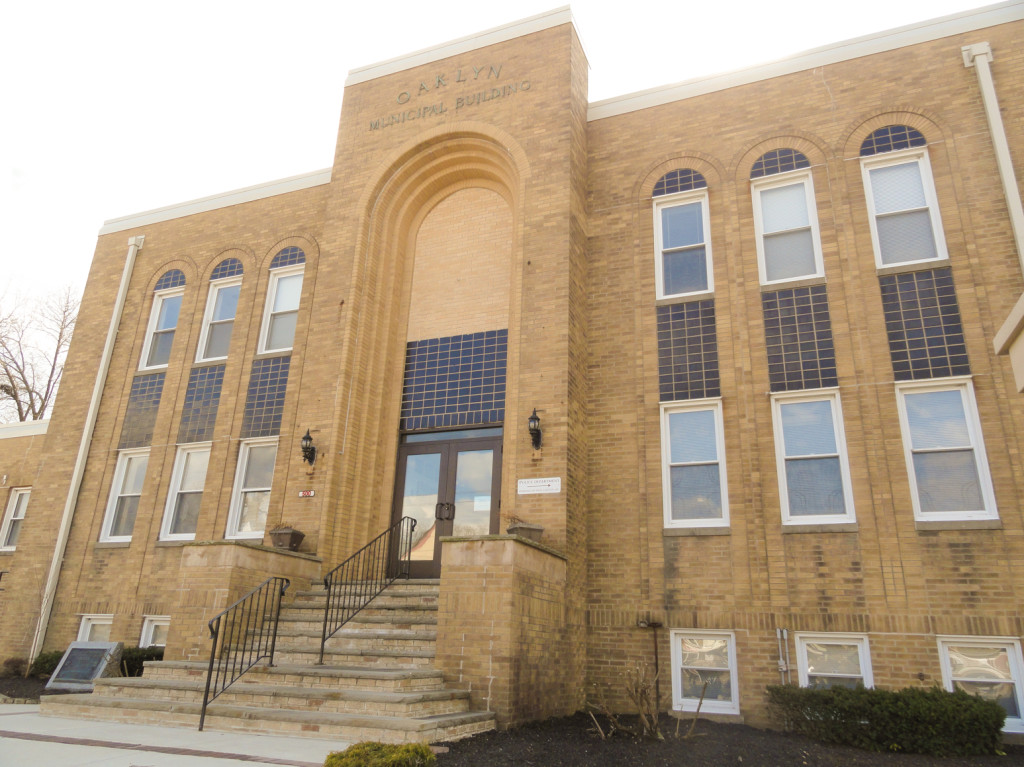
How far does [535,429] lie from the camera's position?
435 inches

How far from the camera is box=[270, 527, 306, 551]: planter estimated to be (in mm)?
11766

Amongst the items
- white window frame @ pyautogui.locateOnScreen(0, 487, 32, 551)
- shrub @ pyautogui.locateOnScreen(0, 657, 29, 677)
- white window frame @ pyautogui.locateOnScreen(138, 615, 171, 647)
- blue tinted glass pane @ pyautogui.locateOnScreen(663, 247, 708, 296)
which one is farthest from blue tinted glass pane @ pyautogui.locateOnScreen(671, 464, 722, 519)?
white window frame @ pyautogui.locateOnScreen(0, 487, 32, 551)

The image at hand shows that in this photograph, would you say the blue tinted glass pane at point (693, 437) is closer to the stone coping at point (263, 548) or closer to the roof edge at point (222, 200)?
the stone coping at point (263, 548)

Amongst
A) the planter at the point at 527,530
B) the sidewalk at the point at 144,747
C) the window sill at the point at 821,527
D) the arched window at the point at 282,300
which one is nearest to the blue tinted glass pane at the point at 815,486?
the window sill at the point at 821,527

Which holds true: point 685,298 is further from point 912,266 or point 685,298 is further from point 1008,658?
point 1008,658

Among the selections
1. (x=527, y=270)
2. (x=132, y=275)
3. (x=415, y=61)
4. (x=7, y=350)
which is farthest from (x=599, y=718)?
(x=7, y=350)

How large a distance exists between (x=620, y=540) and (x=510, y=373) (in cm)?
315

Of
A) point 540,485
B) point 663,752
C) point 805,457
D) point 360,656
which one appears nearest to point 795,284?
point 805,457

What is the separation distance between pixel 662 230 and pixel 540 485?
5.08m

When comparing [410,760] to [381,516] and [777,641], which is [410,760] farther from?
[381,516]

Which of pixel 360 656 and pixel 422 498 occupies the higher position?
pixel 422 498

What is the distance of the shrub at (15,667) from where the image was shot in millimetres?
13805

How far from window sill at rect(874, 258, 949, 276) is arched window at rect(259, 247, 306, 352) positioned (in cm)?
1078

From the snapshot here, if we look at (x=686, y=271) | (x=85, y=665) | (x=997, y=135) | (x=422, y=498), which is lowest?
(x=85, y=665)
